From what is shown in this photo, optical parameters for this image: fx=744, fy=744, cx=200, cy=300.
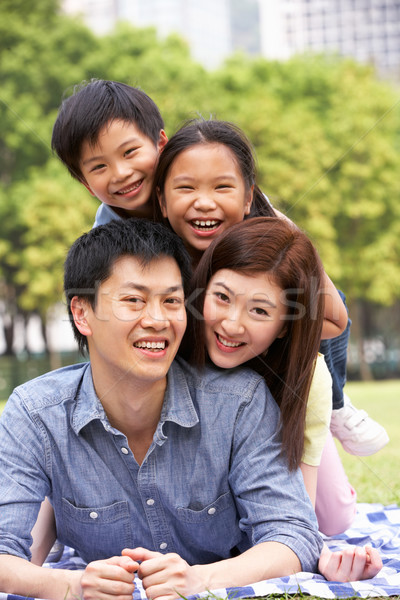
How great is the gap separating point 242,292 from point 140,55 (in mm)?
19083

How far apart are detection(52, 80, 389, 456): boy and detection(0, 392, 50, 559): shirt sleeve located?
4.13ft

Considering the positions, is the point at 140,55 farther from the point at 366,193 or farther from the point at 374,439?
the point at 374,439

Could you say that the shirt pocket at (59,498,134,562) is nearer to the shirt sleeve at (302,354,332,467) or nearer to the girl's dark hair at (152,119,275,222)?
the shirt sleeve at (302,354,332,467)

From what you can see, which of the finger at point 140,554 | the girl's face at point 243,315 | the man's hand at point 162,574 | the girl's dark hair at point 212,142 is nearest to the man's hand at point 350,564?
the man's hand at point 162,574

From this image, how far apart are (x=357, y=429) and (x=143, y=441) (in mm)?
1459

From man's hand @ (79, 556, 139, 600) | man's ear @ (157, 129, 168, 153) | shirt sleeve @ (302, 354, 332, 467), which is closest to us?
man's hand @ (79, 556, 139, 600)

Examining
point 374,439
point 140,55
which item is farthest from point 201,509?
point 140,55

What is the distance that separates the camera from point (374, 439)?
3.84m

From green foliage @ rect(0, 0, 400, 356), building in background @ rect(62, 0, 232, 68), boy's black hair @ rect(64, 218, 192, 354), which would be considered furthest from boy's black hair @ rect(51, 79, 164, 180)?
building in background @ rect(62, 0, 232, 68)

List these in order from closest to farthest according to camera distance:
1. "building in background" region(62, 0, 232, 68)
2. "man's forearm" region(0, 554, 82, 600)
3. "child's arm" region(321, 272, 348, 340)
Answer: "man's forearm" region(0, 554, 82, 600) < "child's arm" region(321, 272, 348, 340) < "building in background" region(62, 0, 232, 68)

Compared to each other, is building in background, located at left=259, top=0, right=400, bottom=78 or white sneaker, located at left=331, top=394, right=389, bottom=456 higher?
building in background, located at left=259, top=0, right=400, bottom=78

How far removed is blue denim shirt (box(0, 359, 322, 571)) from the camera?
8.69ft

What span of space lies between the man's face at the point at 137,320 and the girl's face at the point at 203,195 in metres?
0.63

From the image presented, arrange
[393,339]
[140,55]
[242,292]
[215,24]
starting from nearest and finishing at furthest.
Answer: [242,292] < [140,55] < [393,339] < [215,24]
